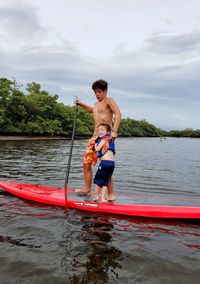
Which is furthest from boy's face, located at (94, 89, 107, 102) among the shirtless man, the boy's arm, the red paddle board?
the red paddle board

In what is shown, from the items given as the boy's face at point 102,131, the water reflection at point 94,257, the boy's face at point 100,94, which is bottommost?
the water reflection at point 94,257

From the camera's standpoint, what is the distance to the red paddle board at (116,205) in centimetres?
691

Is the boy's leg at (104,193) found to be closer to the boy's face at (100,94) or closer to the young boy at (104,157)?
the young boy at (104,157)

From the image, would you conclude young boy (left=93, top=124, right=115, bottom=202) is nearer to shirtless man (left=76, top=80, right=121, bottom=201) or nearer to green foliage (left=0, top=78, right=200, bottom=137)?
shirtless man (left=76, top=80, right=121, bottom=201)

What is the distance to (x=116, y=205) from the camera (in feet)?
24.1

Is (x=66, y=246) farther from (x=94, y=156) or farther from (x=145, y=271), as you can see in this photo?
(x=94, y=156)

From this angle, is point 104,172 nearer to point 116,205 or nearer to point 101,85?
point 116,205

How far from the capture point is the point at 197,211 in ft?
22.2

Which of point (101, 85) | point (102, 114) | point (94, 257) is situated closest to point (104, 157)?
point (102, 114)

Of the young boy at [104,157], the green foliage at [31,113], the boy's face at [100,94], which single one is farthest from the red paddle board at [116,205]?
the green foliage at [31,113]

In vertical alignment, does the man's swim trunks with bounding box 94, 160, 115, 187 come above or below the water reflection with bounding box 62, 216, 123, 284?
above

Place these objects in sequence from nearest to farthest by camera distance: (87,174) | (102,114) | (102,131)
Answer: (102,131)
(102,114)
(87,174)

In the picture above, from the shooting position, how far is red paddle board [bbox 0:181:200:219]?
6914 millimetres

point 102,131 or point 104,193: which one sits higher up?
point 102,131
